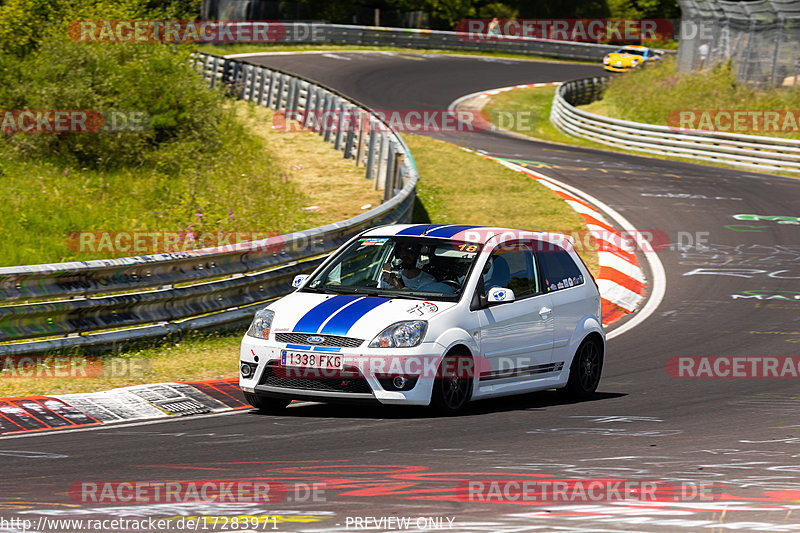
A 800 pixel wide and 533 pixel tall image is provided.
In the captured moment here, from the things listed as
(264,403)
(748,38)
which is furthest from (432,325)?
(748,38)

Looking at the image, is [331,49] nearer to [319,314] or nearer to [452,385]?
[319,314]

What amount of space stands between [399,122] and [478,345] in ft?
89.9

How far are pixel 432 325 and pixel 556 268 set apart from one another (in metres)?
1.93

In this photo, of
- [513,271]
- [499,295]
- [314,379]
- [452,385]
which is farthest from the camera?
[513,271]

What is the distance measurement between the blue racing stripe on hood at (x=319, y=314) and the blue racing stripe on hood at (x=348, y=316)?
74 mm

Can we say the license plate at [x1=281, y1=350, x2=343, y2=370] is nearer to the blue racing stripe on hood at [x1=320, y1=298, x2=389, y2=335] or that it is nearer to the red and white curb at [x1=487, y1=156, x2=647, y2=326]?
the blue racing stripe on hood at [x1=320, y1=298, x2=389, y2=335]

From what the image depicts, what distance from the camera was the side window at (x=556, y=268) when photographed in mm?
9758

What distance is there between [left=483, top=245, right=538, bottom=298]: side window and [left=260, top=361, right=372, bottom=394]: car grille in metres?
1.51

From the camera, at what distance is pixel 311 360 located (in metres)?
8.29

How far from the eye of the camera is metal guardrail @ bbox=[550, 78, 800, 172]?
94.7 ft

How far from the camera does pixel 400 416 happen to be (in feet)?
28.0

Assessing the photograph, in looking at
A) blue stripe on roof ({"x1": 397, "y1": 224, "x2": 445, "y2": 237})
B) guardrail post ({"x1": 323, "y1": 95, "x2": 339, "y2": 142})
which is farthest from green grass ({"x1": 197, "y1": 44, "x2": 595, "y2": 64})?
blue stripe on roof ({"x1": 397, "y1": 224, "x2": 445, "y2": 237})

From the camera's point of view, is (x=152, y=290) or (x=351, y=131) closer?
(x=152, y=290)

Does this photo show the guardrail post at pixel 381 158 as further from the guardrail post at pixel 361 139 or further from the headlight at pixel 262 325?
the headlight at pixel 262 325
